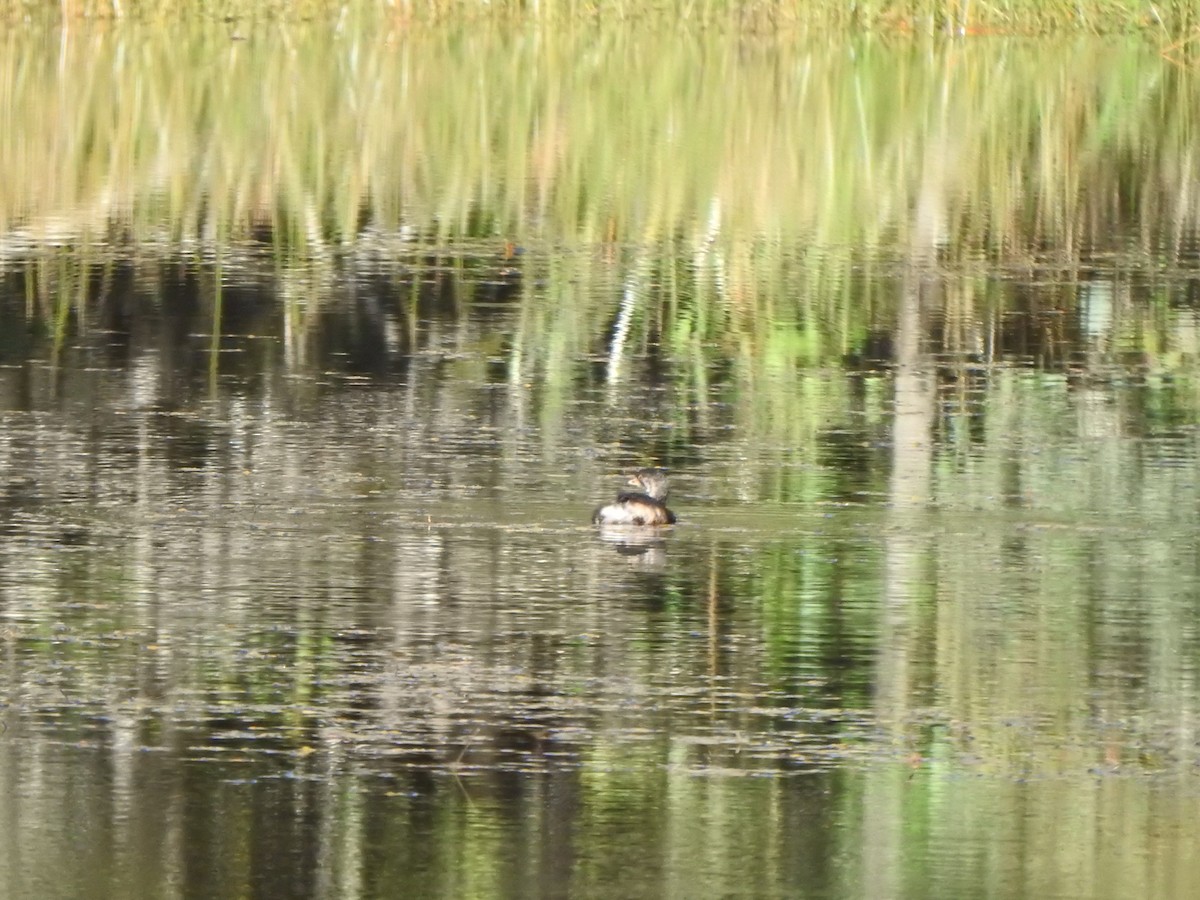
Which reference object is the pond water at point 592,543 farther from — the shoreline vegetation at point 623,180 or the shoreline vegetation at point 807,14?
the shoreline vegetation at point 807,14

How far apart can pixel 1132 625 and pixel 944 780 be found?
1.74 meters

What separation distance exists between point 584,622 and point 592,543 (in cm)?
112

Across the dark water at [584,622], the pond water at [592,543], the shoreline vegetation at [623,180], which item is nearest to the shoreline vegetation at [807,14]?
the shoreline vegetation at [623,180]

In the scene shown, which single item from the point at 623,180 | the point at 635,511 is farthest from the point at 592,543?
the point at 623,180

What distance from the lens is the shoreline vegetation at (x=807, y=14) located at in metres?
34.2

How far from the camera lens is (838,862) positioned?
613 centimetres

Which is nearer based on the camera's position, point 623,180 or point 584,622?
point 584,622

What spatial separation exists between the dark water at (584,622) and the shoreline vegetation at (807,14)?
69.9ft

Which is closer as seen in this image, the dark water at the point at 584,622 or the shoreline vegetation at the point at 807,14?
the dark water at the point at 584,622

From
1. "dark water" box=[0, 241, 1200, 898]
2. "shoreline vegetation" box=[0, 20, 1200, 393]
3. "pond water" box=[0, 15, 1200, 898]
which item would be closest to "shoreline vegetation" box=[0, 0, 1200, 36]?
"shoreline vegetation" box=[0, 20, 1200, 393]

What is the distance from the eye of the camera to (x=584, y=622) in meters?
8.23

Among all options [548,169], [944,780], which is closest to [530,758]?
[944,780]

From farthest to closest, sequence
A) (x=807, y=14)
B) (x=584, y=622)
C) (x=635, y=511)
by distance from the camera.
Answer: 1. (x=807, y=14)
2. (x=635, y=511)
3. (x=584, y=622)

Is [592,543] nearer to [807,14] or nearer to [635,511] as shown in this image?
[635,511]
